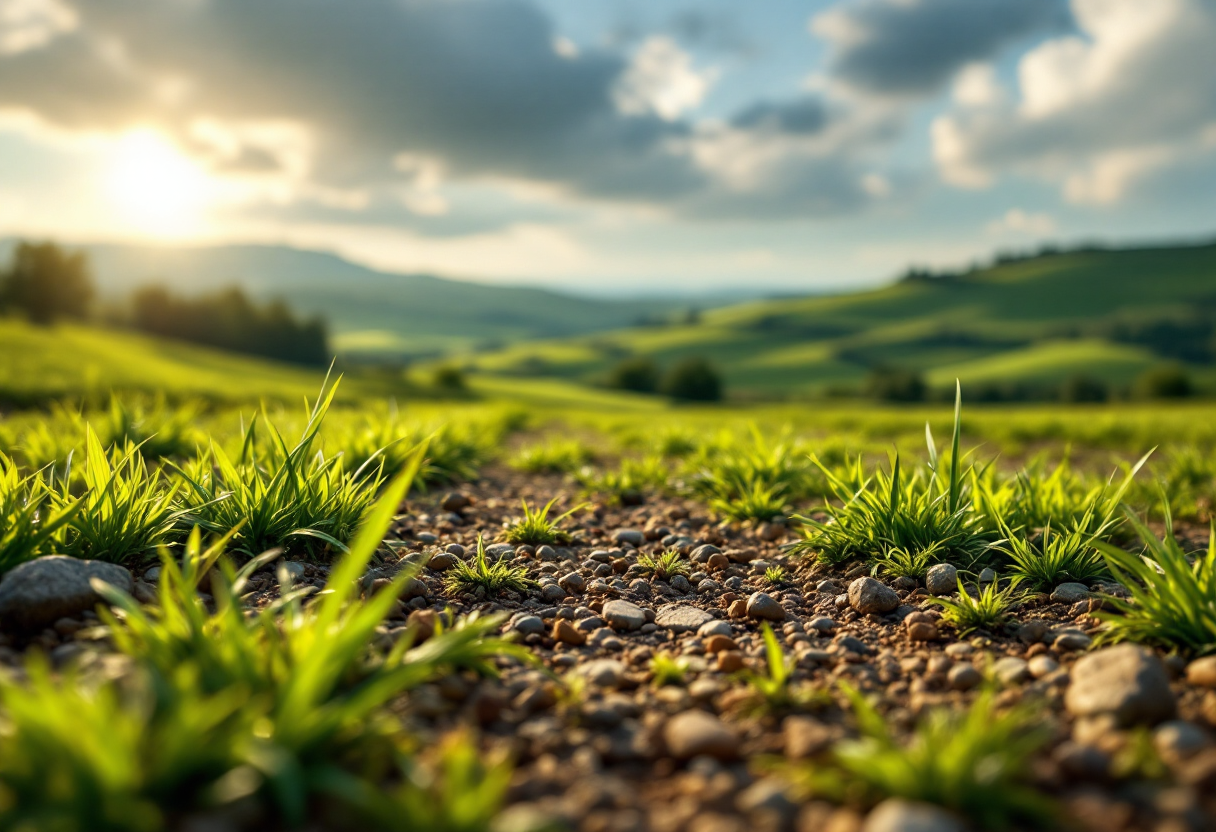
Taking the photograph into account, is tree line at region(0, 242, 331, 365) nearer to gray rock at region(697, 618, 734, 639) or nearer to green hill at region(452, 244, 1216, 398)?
green hill at region(452, 244, 1216, 398)

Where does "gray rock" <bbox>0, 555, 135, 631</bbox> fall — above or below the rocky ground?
above

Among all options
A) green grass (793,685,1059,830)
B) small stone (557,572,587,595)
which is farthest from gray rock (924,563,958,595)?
small stone (557,572,587,595)

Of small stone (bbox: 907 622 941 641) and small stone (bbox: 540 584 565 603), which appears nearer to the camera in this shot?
small stone (bbox: 907 622 941 641)

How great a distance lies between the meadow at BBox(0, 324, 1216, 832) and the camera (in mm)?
1719

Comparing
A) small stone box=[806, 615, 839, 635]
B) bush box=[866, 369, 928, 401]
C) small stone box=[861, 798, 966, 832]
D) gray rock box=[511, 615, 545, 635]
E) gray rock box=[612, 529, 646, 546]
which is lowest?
bush box=[866, 369, 928, 401]

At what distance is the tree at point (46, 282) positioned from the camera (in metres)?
56.2

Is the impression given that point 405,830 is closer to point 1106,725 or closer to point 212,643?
point 212,643

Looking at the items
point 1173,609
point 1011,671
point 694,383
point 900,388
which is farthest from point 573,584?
point 900,388

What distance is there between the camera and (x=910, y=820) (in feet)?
5.40

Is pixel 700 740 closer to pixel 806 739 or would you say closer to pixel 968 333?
pixel 806 739

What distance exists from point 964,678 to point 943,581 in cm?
112

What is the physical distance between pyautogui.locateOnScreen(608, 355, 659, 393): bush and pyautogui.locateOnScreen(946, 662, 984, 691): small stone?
220ft

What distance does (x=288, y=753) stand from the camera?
69.2 inches

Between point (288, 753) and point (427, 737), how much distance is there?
454 millimetres
